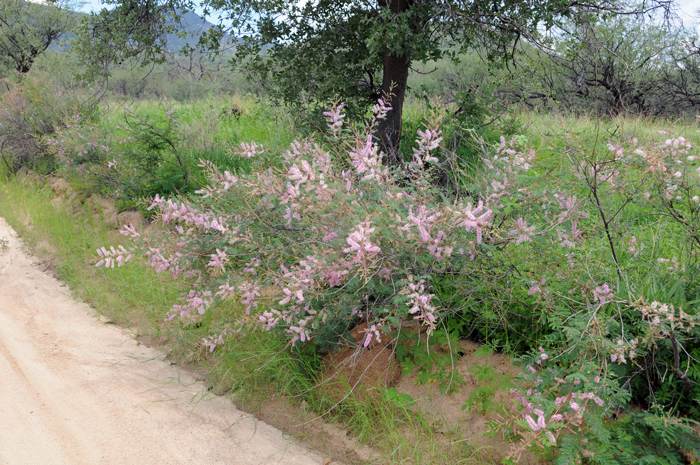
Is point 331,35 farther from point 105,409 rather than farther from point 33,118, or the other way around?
point 33,118

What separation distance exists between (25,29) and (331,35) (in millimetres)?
13769

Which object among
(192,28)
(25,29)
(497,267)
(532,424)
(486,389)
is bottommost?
(486,389)

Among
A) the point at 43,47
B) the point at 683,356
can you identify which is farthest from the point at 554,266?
the point at 43,47

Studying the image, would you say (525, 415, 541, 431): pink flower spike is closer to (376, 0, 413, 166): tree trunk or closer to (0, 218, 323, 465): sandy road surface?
(0, 218, 323, 465): sandy road surface

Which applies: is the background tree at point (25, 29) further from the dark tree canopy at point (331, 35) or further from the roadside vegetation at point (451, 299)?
the roadside vegetation at point (451, 299)

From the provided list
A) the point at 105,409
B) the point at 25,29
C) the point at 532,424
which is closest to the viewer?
the point at 532,424

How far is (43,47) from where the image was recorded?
599 inches

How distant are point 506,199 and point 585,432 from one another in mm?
1134

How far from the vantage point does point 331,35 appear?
5805 mm

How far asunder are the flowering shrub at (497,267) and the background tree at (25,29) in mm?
14950

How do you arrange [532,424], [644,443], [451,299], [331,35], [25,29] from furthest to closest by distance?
[25,29] → [331,35] → [451,299] → [644,443] → [532,424]

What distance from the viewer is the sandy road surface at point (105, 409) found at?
2.76m

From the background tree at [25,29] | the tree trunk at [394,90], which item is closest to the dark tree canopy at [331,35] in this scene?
the tree trunk at [394,90]

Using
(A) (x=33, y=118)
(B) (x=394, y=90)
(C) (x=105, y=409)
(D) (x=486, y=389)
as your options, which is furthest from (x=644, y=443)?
(A) (x=33, y=118)
